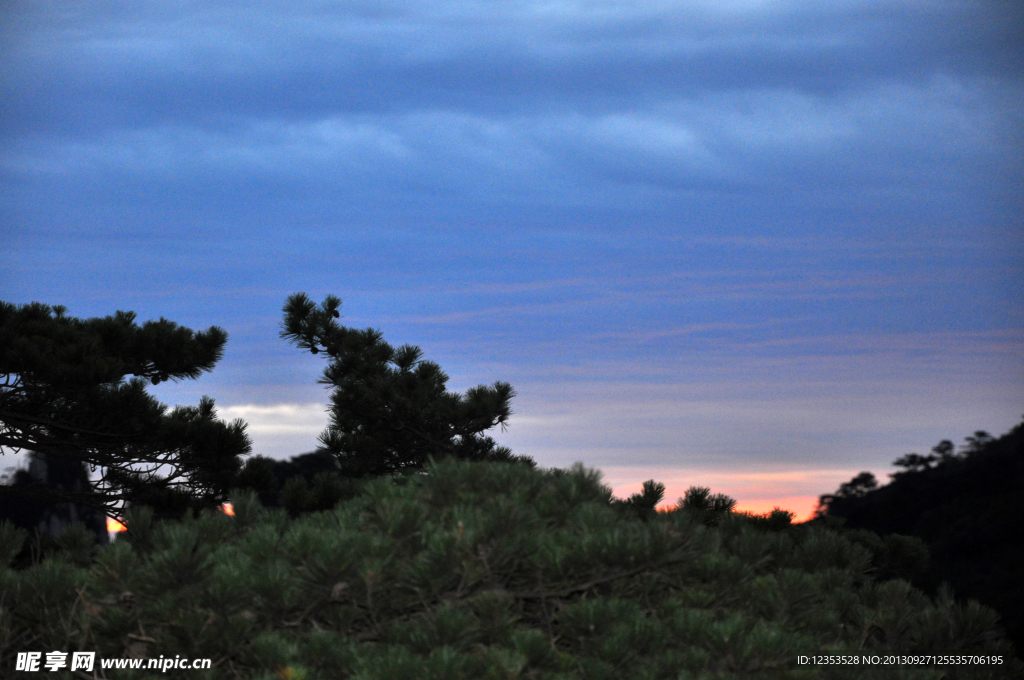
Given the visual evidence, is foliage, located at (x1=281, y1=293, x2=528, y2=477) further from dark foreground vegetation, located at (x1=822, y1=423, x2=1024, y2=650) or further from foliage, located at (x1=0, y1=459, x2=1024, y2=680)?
dark foreground vegetation, located at (x1=822, y1=423, x2=1024, y2=650)

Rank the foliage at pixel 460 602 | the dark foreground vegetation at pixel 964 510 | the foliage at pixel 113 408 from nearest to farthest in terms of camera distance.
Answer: the foliage at pixel 460 602, the foliage at pixel 113 408, the dark foreground vegetation at pixel 964 510

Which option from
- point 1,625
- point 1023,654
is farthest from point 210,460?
point 1023,654

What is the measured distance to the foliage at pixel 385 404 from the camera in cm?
1310

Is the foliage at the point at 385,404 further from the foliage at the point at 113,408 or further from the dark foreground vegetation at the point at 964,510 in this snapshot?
the dark foreground vegetation at the point at 964,510

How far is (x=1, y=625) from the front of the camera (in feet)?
13.6

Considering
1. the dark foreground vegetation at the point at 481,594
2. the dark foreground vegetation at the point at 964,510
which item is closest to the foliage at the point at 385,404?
the dark foreground vegetation at the point at 481,594

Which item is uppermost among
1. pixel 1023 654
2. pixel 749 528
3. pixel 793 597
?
pixel 749 528

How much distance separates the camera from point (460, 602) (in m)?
3.82

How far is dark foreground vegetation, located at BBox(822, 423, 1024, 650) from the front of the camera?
24.5m

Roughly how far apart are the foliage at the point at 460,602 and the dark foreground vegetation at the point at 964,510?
65.8 ft

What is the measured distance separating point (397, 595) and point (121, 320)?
10.3 m

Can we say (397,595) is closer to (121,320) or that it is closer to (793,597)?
(793,597)

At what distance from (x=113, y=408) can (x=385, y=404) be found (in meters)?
4.01

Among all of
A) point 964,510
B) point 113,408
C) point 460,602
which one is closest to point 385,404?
point 113,408
